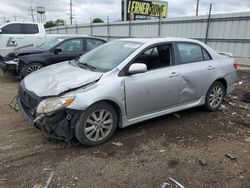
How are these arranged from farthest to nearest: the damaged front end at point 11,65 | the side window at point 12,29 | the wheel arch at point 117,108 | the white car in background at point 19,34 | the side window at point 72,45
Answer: the side window at point 12,29
the white car in background at point 19,34
the side window at point 72,45
the damaged front end at point 11,65
the wheel arch at point 117,108

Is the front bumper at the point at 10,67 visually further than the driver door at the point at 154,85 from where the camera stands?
Yes

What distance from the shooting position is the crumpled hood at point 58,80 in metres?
3.31

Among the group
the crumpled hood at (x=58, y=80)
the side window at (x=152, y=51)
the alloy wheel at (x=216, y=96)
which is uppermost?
the side window at (x=152, y=51)

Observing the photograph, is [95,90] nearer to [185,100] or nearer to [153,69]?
[153,69]

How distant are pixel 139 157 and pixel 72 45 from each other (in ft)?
19.5

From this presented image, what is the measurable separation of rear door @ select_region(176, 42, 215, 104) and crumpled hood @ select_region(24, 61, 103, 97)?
1.71 meters

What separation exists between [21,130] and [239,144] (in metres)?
3.63

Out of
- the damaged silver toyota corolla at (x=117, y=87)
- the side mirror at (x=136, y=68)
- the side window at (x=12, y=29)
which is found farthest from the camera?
the side window at (x=12, y=29)

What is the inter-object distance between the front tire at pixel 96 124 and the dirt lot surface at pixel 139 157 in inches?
5.8

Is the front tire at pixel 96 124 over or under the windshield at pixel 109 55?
under

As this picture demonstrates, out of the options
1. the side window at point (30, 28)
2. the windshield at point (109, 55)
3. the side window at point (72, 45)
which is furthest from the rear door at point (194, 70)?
the side window at point (30, 28)

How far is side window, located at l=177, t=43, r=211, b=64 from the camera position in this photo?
4492 millimetres

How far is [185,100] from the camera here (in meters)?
4.55

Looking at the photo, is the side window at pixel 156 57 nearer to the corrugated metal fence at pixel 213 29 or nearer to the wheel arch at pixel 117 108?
the wheel arch at pixel 117 108
